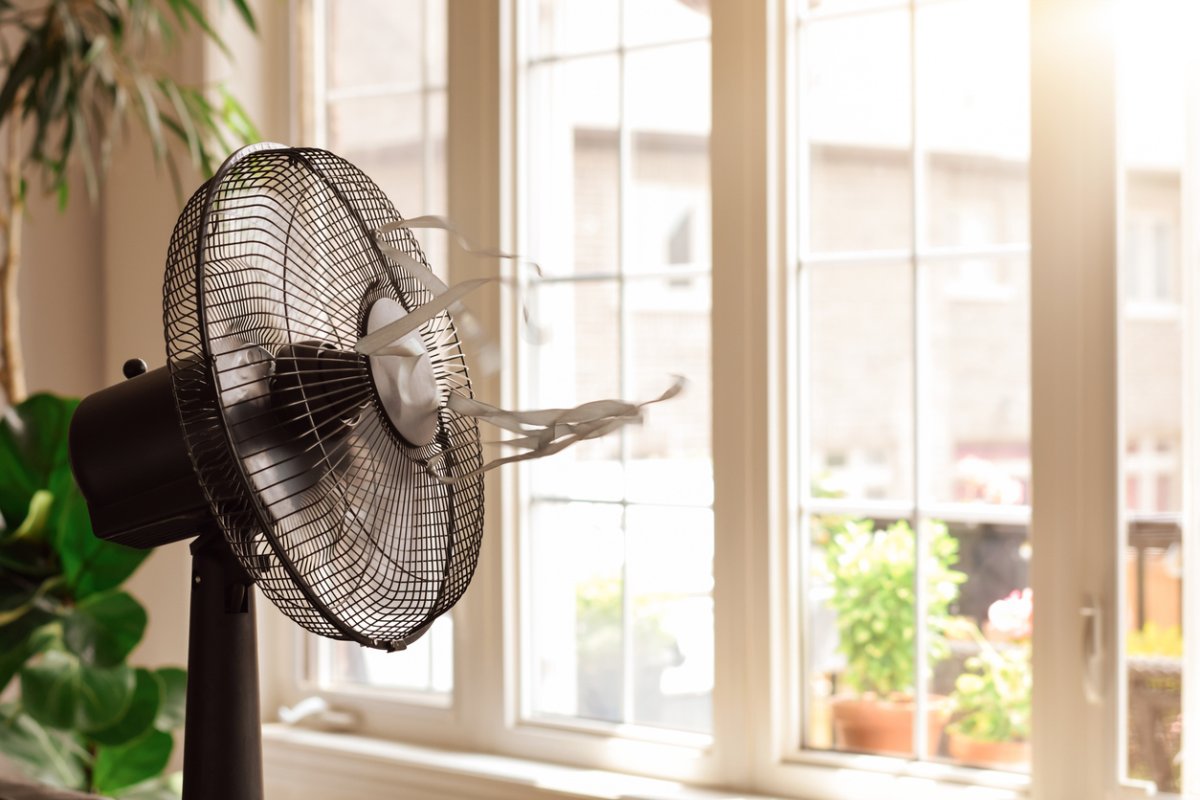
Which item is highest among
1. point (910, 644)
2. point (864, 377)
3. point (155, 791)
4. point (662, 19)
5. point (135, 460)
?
point (662, 19)

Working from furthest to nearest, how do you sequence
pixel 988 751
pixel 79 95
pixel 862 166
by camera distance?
pixel 862 166, pixel 79 95, pixel 988 751

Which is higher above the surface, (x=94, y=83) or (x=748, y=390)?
(x=94, y=83)

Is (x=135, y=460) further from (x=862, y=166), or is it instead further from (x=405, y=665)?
(x=862, y=166)

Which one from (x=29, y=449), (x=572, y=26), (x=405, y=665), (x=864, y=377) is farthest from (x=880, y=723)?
(x=864, y=377)

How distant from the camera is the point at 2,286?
2223mm

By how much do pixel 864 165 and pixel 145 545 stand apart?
837cm

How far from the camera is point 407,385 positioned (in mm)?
1057

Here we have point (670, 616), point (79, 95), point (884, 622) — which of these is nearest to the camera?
point (884, 622)

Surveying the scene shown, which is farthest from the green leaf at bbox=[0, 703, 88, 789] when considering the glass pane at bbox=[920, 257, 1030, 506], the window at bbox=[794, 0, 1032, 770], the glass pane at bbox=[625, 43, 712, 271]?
the glass pane at bbox=[920, 257, 1030, 506]

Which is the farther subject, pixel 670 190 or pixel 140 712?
pixel 670 190

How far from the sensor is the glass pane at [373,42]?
2.49 m

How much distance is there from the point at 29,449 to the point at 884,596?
1.54 m

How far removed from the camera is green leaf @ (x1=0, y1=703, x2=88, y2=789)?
2.02m

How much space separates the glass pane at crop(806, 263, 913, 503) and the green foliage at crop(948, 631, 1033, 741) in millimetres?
5959
